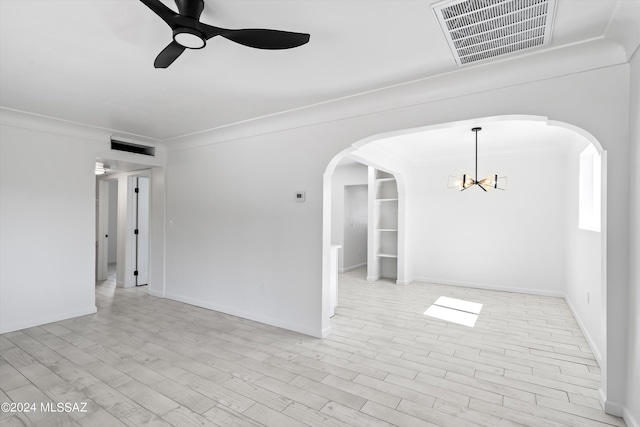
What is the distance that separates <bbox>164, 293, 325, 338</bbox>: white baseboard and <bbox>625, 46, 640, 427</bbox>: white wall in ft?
8.15

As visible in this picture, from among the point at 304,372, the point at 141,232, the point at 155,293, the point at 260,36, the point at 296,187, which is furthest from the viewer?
the point at 141,232

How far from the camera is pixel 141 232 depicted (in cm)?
624

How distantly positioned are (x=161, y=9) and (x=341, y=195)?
6595 mm

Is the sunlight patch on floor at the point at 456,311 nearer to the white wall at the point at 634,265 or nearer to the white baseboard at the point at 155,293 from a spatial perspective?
the white wall at the point at 634,265

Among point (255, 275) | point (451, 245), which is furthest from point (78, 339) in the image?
point (451, 245)

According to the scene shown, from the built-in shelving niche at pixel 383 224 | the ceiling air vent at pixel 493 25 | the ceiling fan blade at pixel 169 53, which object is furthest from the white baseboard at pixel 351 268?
the ceiling fan blade at pixel 169 53

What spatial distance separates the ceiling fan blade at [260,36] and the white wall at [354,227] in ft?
20.6

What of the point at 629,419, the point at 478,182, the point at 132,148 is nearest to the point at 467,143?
the point at 478,182

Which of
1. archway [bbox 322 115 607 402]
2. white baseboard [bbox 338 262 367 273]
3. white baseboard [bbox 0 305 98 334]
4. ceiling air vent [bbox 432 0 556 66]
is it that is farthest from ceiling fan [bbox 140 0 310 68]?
white baseboard [bbox 338 262 367 273]

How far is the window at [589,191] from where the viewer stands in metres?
3.83

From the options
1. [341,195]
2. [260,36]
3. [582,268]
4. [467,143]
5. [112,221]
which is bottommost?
[582,268]

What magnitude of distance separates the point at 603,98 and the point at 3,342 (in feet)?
19.3

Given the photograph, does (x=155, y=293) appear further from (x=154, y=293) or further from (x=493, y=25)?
(x=493, y=25)

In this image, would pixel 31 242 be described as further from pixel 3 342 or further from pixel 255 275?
pixel 255 275
